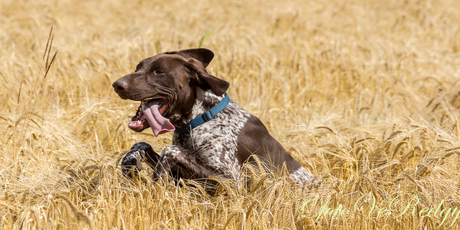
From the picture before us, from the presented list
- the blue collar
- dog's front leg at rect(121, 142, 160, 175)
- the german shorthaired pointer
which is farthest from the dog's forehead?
dog's front leg at rect(121, 142, 160, 175)

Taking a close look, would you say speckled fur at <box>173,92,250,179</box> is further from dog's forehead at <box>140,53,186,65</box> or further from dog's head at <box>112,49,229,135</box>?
dog's forehead at <box>140,53,186,65</box>

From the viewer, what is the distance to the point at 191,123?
156 inches

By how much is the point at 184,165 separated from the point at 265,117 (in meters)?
2.16

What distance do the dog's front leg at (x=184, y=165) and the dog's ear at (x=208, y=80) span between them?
504mm

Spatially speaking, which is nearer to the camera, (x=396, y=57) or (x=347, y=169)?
(x=347, y=169)

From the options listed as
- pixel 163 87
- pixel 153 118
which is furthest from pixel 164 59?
pixel 153 118

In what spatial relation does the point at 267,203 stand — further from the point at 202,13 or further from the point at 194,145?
the point at 202,13

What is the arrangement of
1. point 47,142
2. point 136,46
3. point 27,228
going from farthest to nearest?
point 136,46 < point 47,142 < point 27,228

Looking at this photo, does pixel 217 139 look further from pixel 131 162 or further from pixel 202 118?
pixel 131 162

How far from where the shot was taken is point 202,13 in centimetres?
1106

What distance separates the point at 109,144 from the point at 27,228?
2.01 metres

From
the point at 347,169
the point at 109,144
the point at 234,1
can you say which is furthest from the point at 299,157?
the point at 234,1

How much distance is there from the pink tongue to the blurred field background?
365 mm

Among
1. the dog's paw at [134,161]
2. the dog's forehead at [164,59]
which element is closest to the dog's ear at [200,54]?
the dog's forehead at [164,59]
